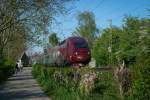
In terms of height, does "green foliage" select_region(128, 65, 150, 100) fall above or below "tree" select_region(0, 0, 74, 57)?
below

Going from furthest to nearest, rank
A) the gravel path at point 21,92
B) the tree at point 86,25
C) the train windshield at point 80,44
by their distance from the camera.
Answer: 1. the tree at point 86,25
2. the train windshield at point 80,44
3. the gravel path at point 21,92

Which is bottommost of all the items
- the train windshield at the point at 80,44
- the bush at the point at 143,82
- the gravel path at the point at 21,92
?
the gravel path at the point at 21,92

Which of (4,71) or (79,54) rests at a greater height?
(79,54)

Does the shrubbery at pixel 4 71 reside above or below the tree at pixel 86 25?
below

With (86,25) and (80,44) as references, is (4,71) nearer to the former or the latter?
(80,44)

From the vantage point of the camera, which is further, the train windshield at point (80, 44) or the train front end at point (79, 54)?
the train windshield at point (80, 44)

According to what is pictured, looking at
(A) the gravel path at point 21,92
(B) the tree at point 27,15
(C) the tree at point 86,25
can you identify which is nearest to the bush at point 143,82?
(A) the gravel path at point 21,92

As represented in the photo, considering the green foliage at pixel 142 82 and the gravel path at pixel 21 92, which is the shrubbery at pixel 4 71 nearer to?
the gravel path at pixel 21 92

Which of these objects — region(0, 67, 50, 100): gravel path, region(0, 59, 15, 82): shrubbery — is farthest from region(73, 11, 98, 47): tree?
region(0, 67, 50, 100): gravel path

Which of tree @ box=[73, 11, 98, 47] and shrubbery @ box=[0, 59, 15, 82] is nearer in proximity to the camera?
shrubbery @ box=[0, 59, 15, 82]

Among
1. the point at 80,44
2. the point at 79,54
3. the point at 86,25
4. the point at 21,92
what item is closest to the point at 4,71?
the point at 80,44

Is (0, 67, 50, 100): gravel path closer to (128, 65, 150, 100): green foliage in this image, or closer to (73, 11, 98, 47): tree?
(128, 65, 150, 100): green foliage

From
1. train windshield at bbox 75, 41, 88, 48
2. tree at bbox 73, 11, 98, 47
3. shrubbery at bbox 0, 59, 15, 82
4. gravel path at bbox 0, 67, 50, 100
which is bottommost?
gravel path at bbox 0, 67, 50, 100

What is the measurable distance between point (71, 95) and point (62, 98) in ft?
2.56
